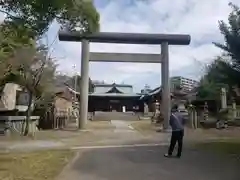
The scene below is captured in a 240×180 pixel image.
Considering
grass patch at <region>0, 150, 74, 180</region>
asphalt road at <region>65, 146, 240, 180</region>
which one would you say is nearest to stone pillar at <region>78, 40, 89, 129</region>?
grass patch at <region>0, 150, 74, 180</region>

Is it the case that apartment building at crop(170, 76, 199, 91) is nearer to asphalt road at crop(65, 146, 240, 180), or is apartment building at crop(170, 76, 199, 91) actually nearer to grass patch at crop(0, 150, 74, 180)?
asphalt road at crop(65, 146, 240, 180)

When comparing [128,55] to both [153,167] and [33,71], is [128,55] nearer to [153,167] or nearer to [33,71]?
[33,71]

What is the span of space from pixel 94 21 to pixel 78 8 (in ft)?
2.47

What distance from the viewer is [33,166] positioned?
10.2 metres

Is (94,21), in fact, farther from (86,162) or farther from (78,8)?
(86,162)

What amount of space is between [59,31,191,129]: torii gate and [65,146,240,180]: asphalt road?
45.4 ft

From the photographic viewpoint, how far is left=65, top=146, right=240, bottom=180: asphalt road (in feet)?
28.5

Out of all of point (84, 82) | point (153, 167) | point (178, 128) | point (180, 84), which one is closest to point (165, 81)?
point (84, 82)

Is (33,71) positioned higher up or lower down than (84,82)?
higher up

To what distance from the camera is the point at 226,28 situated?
48.0 ft

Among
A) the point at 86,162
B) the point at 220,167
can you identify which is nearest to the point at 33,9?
the point at 86,162

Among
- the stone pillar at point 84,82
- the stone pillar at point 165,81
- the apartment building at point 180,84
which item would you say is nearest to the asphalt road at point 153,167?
the stone pillar at point 84,82

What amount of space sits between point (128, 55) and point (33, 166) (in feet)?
58.9

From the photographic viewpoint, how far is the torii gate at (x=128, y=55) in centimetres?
2588
